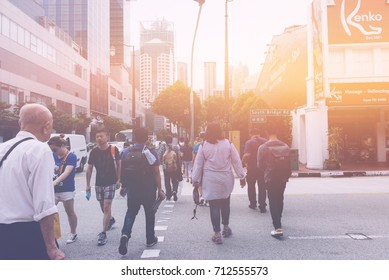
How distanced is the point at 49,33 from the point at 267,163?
99.9ft

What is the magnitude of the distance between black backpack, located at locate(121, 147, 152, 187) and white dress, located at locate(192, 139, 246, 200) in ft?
2.52

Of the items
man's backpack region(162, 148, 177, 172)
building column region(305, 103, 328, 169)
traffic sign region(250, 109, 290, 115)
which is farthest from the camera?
building column region(305, 103, 328, 169)

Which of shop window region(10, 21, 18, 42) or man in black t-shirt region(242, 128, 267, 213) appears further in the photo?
shop window region(10, 21, 18, 42)

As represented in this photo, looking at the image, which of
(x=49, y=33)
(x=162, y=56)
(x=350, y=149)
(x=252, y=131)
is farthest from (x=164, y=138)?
(x=49, y=33)

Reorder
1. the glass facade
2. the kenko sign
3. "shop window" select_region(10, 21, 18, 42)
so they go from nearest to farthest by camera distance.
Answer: the kenko sign < the glass facade < "shop window" select_region(10, 21, 18, 42)

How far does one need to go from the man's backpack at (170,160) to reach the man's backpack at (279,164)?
11.5 feet

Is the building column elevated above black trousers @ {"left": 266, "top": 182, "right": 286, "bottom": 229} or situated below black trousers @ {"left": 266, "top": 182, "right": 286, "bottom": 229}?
above

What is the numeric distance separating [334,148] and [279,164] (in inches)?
436

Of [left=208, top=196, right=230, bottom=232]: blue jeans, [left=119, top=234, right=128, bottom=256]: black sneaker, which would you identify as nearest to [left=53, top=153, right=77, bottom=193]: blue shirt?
[left=119, top=234, right=128, bottom=256]: black sneaker

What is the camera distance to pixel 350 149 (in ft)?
60.2

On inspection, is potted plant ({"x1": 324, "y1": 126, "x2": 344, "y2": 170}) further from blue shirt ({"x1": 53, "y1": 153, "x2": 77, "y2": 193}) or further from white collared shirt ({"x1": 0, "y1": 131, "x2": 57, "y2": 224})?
white collared shirt ({"x1": 0, "y1": 131, "x2": 57, "y2": 224})

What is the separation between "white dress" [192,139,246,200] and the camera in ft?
15.4

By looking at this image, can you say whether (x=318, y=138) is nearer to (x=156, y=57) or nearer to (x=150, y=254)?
(x=156, y=57)
